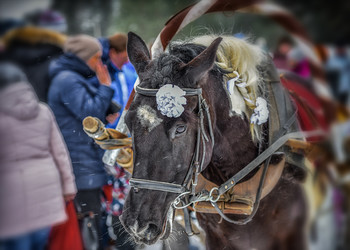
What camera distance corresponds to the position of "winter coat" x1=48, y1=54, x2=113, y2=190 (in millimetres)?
2684

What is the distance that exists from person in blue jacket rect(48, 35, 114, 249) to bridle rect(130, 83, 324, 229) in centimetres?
79

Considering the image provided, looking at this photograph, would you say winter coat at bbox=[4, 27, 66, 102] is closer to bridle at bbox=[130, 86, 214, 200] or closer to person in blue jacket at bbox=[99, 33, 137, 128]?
person in blue jacket at bbox=[99, 33, 137, 128]

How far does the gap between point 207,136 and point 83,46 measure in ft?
4.09

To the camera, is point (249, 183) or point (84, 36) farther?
point (84, 36)

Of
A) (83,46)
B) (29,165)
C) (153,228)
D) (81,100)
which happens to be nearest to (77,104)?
(81,100)

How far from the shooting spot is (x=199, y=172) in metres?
2.03

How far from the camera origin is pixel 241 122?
A: 2270 mm

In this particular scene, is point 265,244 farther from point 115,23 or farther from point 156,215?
point 115,23

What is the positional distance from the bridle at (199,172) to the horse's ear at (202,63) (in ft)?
0.25

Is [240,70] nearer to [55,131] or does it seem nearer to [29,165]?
[55,131]

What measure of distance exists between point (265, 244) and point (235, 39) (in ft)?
4.30

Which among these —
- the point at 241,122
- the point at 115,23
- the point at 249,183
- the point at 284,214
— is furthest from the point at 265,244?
the point at 115,23

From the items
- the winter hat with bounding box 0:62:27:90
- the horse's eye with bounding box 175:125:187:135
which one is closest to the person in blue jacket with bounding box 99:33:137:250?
the winter hat with bounding box 0:62:27:90

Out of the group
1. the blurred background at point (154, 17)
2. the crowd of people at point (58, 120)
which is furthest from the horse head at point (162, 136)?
the blurred background at point (154, 17)
